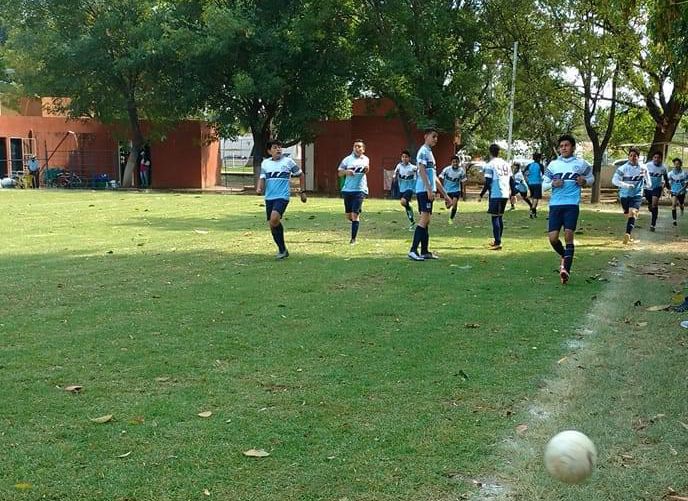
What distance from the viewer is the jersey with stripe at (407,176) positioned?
1627cm

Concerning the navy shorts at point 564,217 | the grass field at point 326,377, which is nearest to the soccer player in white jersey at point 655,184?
the grass field at point 326,377

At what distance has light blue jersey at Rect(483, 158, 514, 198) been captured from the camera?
45.8 feet

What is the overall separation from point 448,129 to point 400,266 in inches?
1014

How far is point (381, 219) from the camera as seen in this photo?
65.6 feet

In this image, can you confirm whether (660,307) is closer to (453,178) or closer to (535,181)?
(453,178)

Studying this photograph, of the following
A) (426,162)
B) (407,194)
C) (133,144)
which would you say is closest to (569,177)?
(426,162)

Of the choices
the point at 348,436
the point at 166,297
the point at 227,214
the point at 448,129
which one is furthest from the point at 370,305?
the point at 448,129

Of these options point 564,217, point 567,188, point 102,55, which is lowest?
point 564,217

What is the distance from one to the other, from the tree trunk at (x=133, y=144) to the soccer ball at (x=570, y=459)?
38204mm

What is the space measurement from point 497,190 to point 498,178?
0.83 ft

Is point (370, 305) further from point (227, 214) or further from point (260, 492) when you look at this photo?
point (227, 214)

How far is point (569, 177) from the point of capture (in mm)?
10164

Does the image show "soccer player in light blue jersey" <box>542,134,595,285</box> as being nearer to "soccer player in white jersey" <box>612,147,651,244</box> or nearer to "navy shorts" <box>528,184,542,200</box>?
"soccer player in white jersey" <box>612,147,651,244</box>

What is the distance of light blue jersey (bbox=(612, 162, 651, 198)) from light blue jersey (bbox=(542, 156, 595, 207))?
19.6 ft
